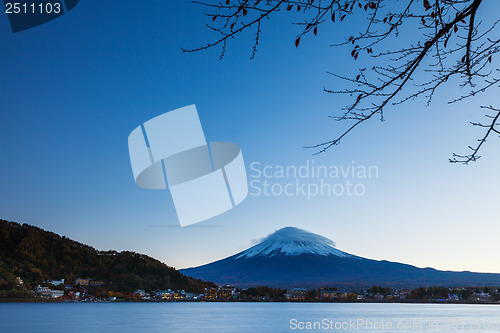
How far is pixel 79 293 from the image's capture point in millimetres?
69188

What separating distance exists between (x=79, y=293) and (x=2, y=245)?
18.0 meters

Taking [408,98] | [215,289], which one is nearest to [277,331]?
[408,98]

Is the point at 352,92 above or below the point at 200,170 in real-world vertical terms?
below

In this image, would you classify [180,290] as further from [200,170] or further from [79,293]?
[200,170]

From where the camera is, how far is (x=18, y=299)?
53.4 m

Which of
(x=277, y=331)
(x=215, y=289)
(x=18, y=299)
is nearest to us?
(x=277, y=331)

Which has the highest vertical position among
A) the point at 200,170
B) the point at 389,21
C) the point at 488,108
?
the point at 200,170

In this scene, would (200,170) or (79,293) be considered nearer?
(200,170)

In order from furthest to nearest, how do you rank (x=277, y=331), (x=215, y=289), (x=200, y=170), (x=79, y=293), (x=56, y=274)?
(x=215, y=289)
(x=79, y=293)
(x=56, y=274)
(x=277, y=331)
(x=200, y=170)

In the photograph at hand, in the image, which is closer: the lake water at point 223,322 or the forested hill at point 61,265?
the lake water at point 223,322

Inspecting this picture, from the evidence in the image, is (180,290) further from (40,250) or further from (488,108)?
(488,108)

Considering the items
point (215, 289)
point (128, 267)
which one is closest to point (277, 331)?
point (128, 267)

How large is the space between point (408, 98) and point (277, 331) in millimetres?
28700

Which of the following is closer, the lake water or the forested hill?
the lake water
